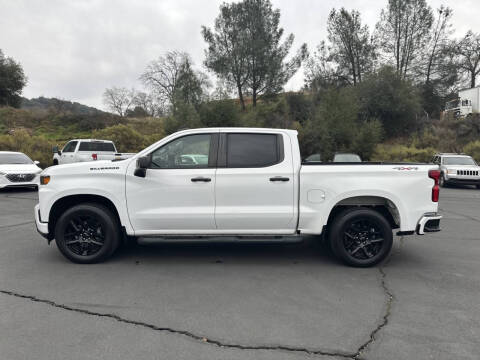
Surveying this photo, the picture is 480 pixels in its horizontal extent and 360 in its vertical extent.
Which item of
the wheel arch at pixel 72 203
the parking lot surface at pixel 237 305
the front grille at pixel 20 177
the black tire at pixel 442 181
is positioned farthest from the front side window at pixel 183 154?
the black tire at pixel 442 181

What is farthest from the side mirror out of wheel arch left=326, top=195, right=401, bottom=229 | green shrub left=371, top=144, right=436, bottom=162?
green shrub left=371, top=144, right=436, bottom=162

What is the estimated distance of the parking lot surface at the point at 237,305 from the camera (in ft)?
9.04

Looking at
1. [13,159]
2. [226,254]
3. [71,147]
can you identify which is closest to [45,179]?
Answer: [226,254]

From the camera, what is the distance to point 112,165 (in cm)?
470

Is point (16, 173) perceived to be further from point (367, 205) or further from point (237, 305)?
point (367, 205)

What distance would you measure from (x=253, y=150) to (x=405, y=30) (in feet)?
132

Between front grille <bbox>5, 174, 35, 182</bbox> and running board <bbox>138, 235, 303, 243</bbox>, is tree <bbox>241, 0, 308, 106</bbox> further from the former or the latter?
running board <bbox>138, 235, 303, 243</bbox>

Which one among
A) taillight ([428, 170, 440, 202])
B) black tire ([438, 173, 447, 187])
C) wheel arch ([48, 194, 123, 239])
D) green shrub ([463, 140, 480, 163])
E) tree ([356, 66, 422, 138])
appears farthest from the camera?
tree ([356, 66, 422, 138])

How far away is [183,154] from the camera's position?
15.5 feet

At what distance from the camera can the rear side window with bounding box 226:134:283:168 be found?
4.69 meters

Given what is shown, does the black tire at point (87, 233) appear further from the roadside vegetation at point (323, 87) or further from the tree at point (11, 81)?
the tree at point (11, 81)

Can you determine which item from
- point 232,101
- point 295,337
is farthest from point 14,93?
point 295,337

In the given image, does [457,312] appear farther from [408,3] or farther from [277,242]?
[408,3]

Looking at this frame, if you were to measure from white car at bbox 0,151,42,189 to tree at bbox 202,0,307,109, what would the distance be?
984 inches
